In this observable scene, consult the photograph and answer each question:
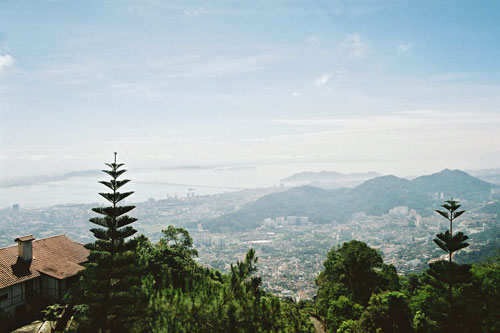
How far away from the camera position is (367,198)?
155 m

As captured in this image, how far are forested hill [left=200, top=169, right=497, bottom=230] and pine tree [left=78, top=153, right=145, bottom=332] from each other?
4118 inches

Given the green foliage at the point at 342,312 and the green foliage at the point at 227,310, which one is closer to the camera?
the green foliage at the point at 227,310

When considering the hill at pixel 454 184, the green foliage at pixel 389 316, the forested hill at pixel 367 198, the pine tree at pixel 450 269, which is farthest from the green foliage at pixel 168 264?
the hill at pixel 454 184

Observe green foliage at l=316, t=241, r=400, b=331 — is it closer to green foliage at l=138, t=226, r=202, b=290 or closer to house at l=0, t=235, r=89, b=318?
green foliage at l=138, t=226, r=202, b=290

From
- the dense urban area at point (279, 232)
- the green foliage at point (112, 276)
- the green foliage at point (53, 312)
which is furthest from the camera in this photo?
the dense urban area at point (279, 232)

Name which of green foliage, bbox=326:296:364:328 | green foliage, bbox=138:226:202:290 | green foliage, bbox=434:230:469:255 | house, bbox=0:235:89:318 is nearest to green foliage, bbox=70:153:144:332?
green foliage, bbox=138:226:202:290

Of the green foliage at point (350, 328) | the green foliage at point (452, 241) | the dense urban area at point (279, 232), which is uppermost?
the green foliage at point (452, 241)

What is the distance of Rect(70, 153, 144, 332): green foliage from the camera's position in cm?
916

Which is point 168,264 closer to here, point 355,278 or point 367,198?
point 355,278

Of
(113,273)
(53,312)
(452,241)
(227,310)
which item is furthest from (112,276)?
(452,241)

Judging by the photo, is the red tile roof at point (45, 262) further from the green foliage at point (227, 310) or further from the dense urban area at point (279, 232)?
the dense urban area at point (279, 232)

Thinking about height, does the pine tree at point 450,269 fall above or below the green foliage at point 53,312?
above

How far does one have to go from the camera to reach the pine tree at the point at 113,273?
918cm

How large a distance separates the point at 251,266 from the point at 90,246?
5.01m
